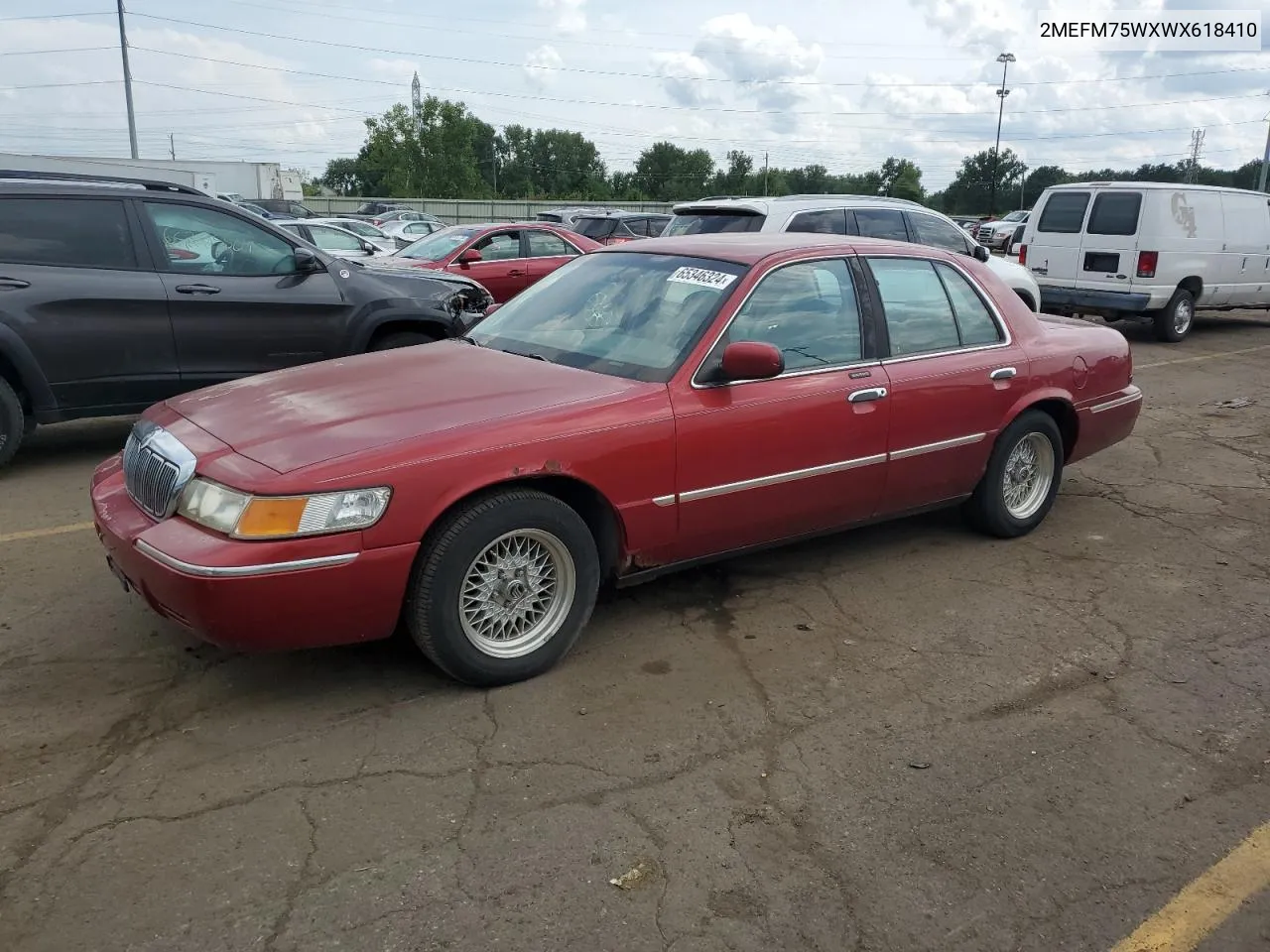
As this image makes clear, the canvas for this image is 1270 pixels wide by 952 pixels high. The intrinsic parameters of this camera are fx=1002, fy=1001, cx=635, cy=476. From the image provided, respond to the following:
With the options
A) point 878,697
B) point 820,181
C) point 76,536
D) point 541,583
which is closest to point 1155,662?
point 878,697

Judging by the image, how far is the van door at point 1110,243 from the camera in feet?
41.8

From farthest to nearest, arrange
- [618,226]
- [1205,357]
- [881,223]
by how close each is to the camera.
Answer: [618,226] < [1205,357] < [881,223]

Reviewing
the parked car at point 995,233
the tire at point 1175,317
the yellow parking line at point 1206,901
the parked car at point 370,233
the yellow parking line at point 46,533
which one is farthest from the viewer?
the parked car at point 995,233

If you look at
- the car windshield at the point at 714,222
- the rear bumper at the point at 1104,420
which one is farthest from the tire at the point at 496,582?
the car windshield at the point at 714,222

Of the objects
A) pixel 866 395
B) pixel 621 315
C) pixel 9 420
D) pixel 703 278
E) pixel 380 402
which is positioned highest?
pixel 703 278

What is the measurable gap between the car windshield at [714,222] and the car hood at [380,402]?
503 cm

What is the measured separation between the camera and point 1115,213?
42.3 feet

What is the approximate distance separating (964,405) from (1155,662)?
1.47 metres

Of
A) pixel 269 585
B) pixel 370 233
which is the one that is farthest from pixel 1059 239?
pixel 370 233

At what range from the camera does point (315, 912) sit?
2.53 m

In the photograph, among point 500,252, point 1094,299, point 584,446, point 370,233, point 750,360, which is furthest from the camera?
point 370,233

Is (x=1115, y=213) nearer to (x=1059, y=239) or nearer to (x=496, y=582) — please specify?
(x=1059, y=239)

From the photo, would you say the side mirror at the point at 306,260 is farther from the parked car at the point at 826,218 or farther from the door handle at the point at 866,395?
the door handle at the point at 866,395

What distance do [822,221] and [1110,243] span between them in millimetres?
5860
